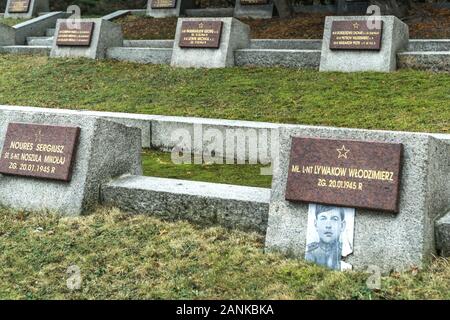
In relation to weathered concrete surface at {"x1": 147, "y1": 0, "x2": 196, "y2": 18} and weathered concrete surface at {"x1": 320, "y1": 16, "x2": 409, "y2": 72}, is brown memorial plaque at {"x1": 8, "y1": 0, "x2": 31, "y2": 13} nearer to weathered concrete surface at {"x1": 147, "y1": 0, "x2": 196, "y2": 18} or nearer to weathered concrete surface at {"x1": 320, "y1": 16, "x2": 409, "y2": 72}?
weathered concrete surface at {"x1": 147, "y1": 0, "x2": 196, "y2": 18}

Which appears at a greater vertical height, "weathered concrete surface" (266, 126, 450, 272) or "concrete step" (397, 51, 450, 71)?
"concrete step" (397, 51, 450, 71)

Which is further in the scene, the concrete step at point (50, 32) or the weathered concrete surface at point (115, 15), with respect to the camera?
the weathered concrete surface at point (115, 15)

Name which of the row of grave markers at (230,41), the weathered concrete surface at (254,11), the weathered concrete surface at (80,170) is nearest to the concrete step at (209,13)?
the weathered concrete surface at (254,11)

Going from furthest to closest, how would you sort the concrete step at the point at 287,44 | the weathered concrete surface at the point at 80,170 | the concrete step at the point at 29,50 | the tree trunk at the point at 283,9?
the tree trunk at the point at 283,9 < the concrete step at the point at 29,50 < the concrete step at the point at 287,44 < the weathered concrete surface at the point at 80,170

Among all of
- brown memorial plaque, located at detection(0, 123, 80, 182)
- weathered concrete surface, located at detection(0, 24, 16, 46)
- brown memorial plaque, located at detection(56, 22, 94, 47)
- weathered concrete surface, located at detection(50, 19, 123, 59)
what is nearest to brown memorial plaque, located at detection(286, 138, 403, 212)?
brown memorial plaque, located at detection(0, 123, 80, 182)

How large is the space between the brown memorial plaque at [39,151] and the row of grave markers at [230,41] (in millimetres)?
6931

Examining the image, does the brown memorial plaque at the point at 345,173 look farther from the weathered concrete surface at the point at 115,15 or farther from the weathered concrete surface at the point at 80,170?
the weathered concrete surface at the point at 115,15

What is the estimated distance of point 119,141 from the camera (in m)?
5.64

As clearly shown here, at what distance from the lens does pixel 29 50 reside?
49.1ft

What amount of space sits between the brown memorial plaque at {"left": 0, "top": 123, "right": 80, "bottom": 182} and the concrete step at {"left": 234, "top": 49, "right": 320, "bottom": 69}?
7.04 meters

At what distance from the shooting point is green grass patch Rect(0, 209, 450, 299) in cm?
379

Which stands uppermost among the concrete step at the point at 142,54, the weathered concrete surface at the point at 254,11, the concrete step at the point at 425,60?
the weathered concrete surface at the point at 254,11

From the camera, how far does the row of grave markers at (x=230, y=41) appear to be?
10.7 metres
